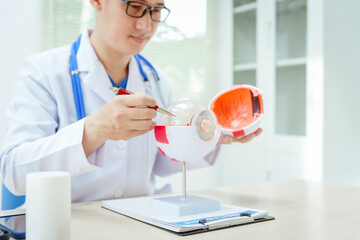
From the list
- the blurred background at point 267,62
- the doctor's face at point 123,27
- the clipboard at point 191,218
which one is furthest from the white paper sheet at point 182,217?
the blurred background at point 267,62

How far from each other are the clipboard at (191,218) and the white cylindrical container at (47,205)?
0.24 m

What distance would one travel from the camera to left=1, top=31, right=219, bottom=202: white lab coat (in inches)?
42.1

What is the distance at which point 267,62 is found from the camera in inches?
116

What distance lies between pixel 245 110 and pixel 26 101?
0.71 meters

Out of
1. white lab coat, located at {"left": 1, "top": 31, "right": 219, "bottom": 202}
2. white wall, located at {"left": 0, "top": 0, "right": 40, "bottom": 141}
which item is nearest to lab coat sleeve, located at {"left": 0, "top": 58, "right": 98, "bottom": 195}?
white lab coat, located at {"left": 1, "top": 31, "right": 219, "bottom": 202}

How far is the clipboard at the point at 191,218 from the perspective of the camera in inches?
33.7

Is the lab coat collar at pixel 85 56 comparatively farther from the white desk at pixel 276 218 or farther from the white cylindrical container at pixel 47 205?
the white cylindrical container at pixel 47 205

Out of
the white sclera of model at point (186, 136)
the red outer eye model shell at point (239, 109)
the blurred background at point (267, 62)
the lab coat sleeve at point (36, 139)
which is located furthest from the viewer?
the blurred background at point (267, 62)

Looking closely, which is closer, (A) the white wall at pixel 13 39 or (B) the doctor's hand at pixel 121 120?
(B) the doctor's hand at pixel 121 120

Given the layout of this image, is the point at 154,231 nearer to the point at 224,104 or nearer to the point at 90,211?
the point at 90,211

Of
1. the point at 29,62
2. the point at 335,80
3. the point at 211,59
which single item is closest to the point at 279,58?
the point at 335,80

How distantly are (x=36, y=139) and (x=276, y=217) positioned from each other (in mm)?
733

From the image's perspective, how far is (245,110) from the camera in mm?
1253

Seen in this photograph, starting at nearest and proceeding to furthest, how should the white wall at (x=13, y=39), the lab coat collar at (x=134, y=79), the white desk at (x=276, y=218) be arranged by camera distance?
1. the white desk at (x=276, y=218)
2. the lab coat collar at (x=134, y=79)
3. the white wall at (x=13, y=39)
